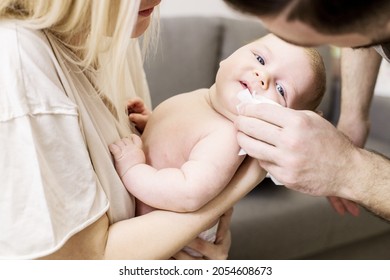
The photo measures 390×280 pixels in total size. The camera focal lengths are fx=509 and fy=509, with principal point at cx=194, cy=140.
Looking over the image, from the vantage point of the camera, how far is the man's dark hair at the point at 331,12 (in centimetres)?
63

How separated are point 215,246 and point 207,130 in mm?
254

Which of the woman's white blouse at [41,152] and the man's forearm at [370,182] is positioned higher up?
the woman's white blouse at [41,152]

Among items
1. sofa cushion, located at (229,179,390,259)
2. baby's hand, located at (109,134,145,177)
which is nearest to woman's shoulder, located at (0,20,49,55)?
baby's hand, located at (109,134,145,177)

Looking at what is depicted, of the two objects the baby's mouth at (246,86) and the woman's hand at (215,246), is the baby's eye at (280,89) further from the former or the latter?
the woman's hand at (215,246)

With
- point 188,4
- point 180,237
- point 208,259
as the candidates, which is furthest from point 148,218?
point 188,4

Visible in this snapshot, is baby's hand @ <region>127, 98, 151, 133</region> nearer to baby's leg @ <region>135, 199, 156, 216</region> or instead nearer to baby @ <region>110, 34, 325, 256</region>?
baby @ <region>110, 34, 325, 256</region>

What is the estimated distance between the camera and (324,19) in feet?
2.14

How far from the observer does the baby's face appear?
924 mm

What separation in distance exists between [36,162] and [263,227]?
3.93 ft

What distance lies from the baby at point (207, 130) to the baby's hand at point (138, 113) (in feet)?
0.11

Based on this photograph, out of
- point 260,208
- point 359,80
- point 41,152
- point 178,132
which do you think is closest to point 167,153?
point 178,132

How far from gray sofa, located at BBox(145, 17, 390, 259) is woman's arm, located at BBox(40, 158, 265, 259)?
86 centimetres

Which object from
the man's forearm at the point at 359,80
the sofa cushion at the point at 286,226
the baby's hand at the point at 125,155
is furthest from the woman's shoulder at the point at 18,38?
the sofa cushion at the point at 286,226
